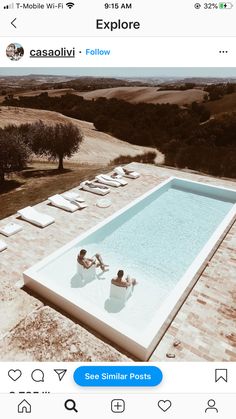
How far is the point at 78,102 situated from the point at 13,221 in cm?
4686

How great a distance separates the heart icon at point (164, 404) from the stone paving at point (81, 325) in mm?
2863

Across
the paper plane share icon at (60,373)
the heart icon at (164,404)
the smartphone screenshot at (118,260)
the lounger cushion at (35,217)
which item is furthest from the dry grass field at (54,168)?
the heart icon at (164,404)

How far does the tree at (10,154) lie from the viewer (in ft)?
65.0

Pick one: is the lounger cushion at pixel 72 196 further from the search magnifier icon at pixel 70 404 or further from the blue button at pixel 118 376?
the search magnifier icon at pixel 70 404

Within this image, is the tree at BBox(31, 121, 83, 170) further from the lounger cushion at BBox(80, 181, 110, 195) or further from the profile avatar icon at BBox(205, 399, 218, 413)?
the profile avatar icon at BBox(205, 399, 218, 413)

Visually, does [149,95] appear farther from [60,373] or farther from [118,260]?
[60,373]

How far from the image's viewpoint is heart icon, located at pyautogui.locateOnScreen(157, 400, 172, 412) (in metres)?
4.45

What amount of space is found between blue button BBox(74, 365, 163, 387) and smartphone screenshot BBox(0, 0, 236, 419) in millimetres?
15

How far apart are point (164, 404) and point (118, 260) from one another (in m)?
7.29
